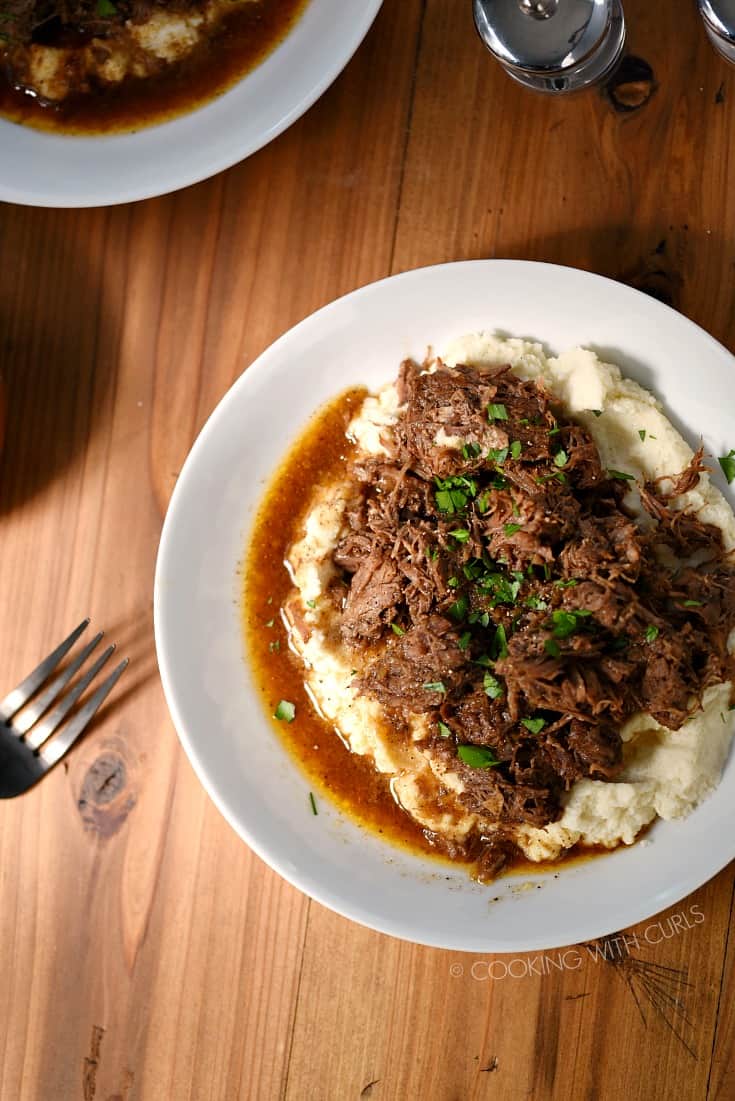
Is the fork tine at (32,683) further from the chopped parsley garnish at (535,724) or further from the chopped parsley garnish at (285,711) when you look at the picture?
the chopped parsley garnish at (535,724)

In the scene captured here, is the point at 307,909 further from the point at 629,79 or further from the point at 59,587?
the point at 629,79

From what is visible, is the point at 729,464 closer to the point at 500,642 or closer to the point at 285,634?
the point at 500,642

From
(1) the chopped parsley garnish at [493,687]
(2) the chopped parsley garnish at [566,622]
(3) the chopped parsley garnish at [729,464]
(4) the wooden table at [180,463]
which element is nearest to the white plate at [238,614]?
(3) the chopped parsley garnish at [729,464]

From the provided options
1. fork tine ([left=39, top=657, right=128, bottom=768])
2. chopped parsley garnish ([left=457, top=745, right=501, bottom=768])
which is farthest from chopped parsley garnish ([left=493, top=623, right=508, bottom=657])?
fork tine ([left=39, top=657, right=128, bottom=768])

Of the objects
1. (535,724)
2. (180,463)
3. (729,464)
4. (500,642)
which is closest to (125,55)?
(180,463)

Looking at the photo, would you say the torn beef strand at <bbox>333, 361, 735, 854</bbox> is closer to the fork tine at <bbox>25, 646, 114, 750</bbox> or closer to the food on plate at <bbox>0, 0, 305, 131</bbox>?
the fork tine at <bbox>25, 646, 114, 750</bbox>

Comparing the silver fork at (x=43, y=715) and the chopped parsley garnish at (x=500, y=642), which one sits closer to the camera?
the chopped parsley garnish at (x=500, y=642)

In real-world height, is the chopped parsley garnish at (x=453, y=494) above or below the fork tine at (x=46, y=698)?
above
